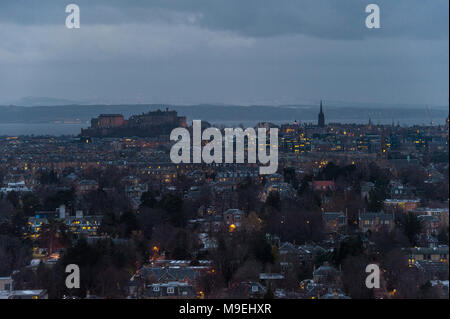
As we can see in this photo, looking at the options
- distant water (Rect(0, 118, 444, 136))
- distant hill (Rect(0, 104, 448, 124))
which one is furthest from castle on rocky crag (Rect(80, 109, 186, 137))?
distant hill (Rect(0, 104, 448, 124))

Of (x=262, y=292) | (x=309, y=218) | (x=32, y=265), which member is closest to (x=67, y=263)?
(x=32, y=265)

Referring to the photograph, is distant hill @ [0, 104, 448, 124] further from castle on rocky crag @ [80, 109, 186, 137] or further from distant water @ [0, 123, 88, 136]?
castle on rocky crag @ [80, 109, 186, 137]

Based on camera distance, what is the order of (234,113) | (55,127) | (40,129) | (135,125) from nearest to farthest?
1. (234,113)
2. (40,129)
3. (55,127)
4. (135,125)
